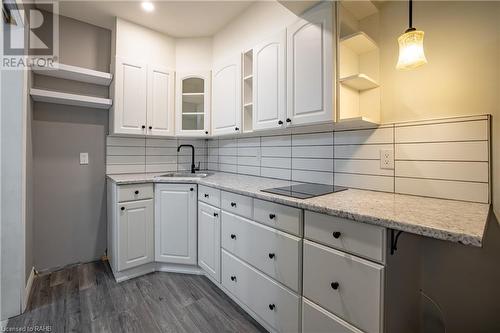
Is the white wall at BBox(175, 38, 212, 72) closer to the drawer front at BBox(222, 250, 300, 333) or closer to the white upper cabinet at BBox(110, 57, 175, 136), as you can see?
the white upper cabinet at BBox(110, 57, 175, 136)

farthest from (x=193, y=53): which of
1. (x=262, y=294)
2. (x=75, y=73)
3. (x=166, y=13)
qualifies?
(x=262, y=294)

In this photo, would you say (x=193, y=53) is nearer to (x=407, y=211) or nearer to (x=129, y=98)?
(x=129, y=98)

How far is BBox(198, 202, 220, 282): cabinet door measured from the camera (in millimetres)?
1895

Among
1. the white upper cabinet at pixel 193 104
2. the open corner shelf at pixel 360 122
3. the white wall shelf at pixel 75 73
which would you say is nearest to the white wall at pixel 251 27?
the white upper cabinet at pixel 193 104

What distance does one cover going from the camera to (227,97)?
7.58ft

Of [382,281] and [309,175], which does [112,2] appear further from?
[382,281]

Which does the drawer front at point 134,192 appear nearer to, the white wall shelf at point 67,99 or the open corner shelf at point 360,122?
the white wall shelf at point 67,99

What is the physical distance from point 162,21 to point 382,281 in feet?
9.00

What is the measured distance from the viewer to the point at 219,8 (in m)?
2.17

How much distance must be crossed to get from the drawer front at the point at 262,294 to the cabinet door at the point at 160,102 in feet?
4.82

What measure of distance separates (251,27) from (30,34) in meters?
1.97

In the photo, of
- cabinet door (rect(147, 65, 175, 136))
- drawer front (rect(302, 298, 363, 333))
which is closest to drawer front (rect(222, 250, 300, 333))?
drawer front (rect(302, 298, 363, 333))

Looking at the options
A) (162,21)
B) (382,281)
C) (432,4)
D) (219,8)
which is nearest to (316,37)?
(432,4)

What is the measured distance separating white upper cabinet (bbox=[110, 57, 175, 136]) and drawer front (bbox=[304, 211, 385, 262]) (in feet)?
6.32
